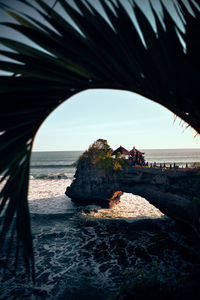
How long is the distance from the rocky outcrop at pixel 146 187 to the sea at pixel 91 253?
198cm

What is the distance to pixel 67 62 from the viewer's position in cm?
111

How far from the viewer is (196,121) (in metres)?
1.54

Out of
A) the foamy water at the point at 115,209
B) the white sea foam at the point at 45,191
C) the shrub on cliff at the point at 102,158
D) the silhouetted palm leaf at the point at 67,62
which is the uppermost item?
the silhouetted palm leaf at the point at 67,62

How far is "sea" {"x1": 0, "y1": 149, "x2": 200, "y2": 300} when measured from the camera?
6.78 meters

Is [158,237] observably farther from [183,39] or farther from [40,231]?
[183,39]

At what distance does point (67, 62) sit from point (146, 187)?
1551 centimetres

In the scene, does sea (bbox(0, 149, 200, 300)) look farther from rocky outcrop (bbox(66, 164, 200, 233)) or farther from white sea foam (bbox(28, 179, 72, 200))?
white sea foam (bbox(28, 179, 72, 200))

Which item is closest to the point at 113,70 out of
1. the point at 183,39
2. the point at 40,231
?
the point at 183,39

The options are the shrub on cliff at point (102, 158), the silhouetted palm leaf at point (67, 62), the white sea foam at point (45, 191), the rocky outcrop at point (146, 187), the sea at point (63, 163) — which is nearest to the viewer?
the silhouetted palm leaf at point (67, 62)

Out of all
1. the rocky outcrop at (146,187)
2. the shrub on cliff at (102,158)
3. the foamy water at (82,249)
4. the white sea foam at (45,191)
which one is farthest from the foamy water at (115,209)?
the shrub on cliff at (102,158)

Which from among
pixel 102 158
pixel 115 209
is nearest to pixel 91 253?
pixel 115 209

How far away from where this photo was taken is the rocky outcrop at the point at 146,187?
1173cm

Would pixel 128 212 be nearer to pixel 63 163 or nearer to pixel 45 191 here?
pixel 45 191

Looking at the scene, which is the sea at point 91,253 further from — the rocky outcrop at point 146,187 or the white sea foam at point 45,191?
the white sea foam at point 45,191
